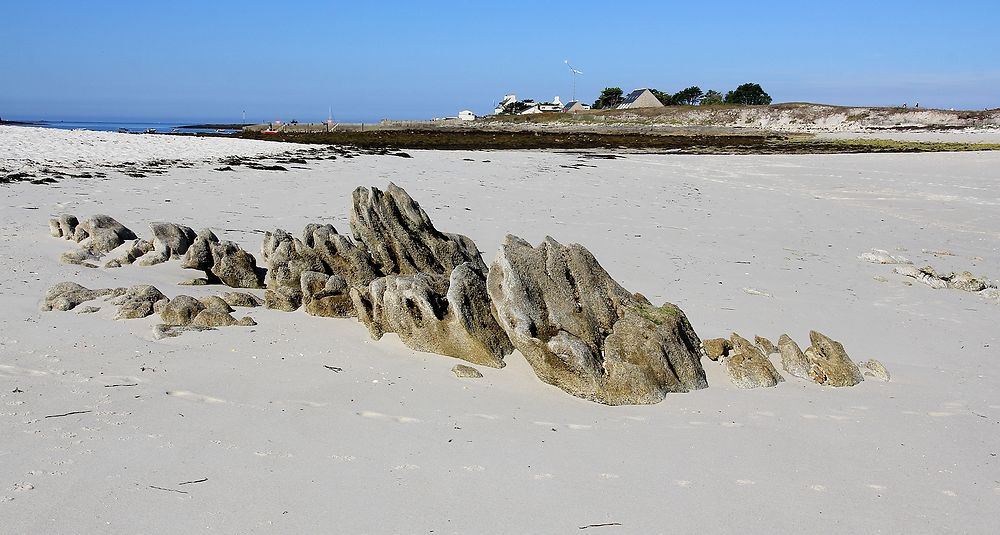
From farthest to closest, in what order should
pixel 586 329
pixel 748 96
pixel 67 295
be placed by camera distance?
pixel 748 96 → pixel 67 295 → pixel 586 329

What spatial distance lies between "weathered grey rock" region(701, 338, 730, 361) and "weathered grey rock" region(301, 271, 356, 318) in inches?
123

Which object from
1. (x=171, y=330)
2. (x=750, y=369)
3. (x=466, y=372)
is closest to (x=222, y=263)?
(x=171, y=330)

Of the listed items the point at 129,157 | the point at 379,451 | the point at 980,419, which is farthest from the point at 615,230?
the point at 129,157

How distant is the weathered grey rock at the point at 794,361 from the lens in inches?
221

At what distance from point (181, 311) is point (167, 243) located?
2.54 metres

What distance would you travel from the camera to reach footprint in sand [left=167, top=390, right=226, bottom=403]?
4586 mm

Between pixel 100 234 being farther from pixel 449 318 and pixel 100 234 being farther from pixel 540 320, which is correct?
pixel 540 320

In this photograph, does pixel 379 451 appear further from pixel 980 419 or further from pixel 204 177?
pixel 204 177

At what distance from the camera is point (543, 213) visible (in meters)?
13.7

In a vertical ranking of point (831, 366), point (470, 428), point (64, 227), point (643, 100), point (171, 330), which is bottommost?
point (470, 428)

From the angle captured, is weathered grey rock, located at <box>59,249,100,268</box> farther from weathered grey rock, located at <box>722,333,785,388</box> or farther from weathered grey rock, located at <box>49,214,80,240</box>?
weathered grey rock, located at <box>722,333,785,388</box>

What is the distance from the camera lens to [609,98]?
104m

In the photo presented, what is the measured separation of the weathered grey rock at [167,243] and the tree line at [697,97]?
9900 centimetres

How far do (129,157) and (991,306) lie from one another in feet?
61.4
